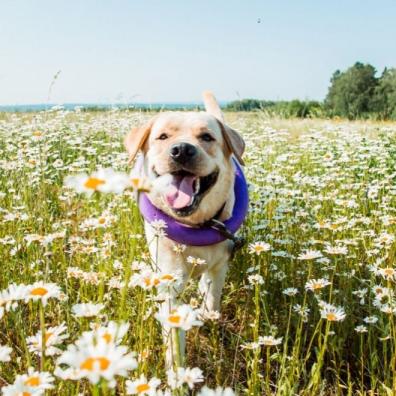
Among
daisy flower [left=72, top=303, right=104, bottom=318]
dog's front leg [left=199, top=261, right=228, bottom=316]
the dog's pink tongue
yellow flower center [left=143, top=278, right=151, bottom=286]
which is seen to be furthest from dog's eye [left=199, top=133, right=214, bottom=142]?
daisy flower [left=72, top=303, right=104, bottom=318]

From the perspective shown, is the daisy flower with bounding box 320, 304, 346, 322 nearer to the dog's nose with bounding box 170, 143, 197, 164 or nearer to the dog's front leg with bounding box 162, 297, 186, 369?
the dog's front leg with bounding box 162, 297, 186, 369

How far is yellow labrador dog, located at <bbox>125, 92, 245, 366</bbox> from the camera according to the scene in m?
2.80

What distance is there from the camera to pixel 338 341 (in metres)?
2.52

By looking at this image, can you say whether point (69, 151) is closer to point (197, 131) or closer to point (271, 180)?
point (271, 180)

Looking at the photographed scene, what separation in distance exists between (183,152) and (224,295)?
1.19 meters

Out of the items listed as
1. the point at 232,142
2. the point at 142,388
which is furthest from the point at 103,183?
the point at 232,142

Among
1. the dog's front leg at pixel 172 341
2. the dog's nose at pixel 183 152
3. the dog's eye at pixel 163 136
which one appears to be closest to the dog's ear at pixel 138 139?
the dog's eye at pixel 163 136

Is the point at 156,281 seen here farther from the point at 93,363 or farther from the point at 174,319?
the point at 93,363

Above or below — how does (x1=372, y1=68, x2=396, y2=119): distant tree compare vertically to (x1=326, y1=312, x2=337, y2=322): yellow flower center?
above

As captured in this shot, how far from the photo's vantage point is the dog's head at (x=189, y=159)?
281 cm

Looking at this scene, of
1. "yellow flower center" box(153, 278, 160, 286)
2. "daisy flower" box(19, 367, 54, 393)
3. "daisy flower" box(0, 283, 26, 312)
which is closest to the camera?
"daisy flower" box(19, 367, 54, 393)

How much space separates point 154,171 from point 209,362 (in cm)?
123

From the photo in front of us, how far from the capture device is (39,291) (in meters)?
1.34

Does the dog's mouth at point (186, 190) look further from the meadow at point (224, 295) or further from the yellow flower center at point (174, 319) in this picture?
the yellow flower center at point (174, 319)
